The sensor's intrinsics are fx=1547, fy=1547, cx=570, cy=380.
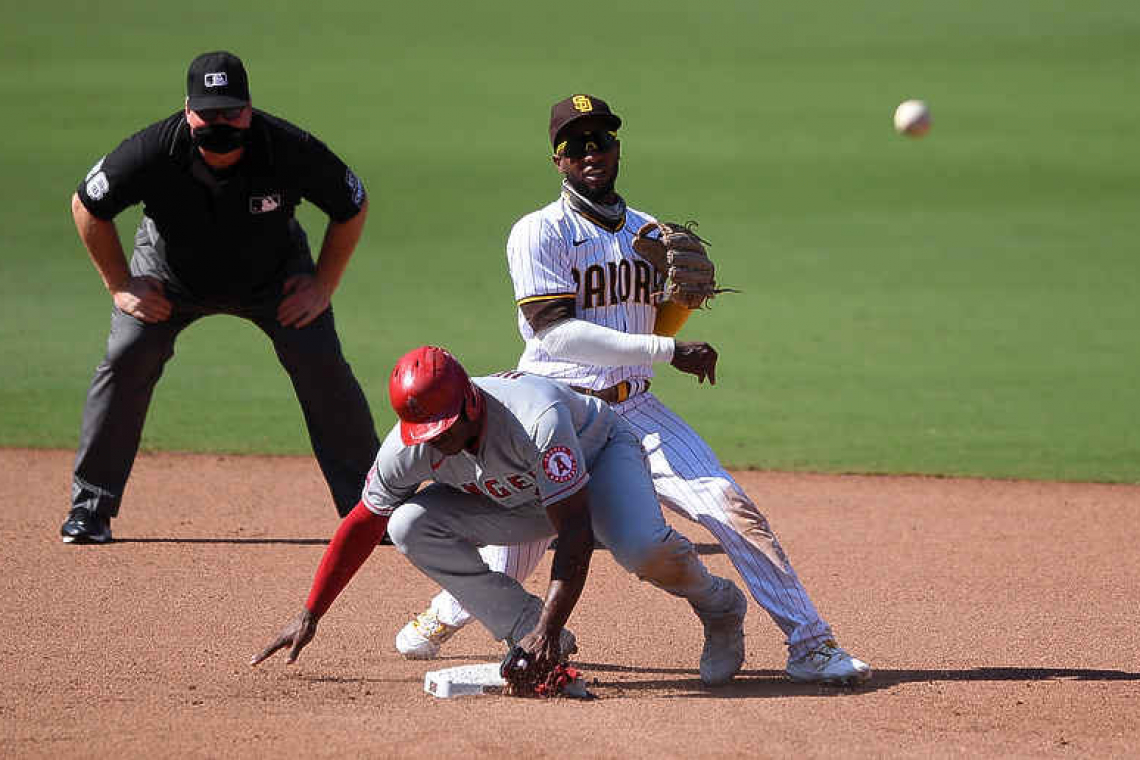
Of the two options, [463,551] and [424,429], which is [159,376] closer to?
[463,551]

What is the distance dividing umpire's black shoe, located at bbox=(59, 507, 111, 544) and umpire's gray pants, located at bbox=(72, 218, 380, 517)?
4 cm

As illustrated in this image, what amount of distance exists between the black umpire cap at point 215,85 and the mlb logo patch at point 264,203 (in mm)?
455

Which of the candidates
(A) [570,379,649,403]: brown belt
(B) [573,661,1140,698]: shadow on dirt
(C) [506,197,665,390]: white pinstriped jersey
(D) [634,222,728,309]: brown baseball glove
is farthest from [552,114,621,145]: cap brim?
(B) [573,661,1140,698]: shadow on dirt

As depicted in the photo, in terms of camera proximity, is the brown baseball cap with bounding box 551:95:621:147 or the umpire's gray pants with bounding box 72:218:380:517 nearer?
the brown baseball cap with bounding box 551:95:621:147

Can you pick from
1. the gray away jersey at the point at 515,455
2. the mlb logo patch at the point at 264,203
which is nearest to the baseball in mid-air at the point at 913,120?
the mlb logo patch at the point at 264,203

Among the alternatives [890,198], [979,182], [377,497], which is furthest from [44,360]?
[979,182]

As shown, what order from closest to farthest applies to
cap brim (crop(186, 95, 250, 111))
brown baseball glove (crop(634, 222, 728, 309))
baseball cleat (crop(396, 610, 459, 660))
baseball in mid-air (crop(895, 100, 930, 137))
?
brown baseball glove (crop(634, 222, 728, 309))
baseball cleat (crop(396, 610, 459, 660))
cap brim (crop(186, 95, 250, 111))
baseball in mid-air (crop(895, 100, 930, 137))

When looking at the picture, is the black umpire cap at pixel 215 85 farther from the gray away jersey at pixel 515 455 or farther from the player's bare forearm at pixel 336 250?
the gray away jersey at pixel 515 455

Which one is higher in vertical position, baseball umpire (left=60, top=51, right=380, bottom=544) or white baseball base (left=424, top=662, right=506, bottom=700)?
baseball umpire (left=60, top=51, right=380, bottom=544)

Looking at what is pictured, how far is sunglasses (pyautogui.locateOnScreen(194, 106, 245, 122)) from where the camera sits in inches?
251

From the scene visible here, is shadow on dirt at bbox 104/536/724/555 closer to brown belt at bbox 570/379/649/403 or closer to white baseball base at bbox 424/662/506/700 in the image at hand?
brown belt at bbox 570/379/649/403

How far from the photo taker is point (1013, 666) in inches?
223

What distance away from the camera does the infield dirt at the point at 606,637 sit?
4656 millimetres

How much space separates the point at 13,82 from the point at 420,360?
22333 mm
